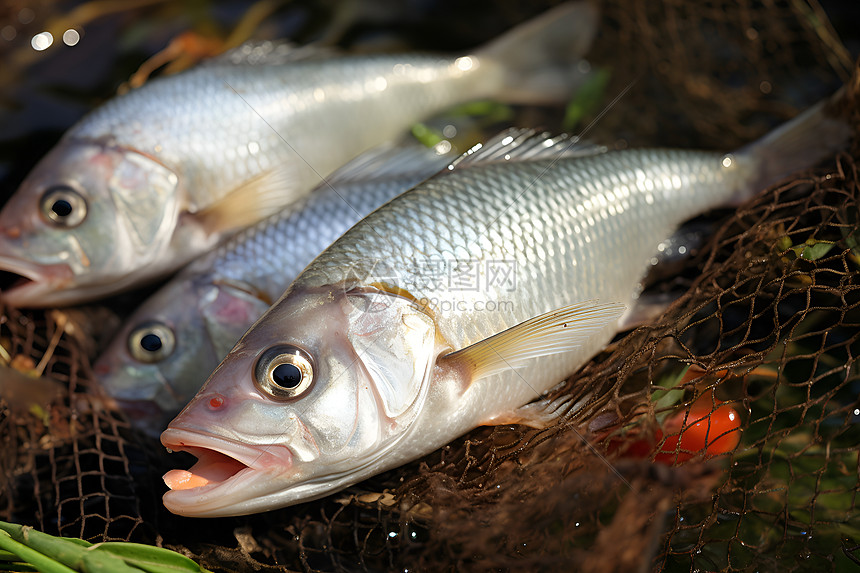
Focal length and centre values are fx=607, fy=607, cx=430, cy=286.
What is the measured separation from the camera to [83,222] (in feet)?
9.55

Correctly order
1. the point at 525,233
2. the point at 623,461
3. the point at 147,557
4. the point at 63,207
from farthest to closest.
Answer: the point at 63,207
the point at 525,233
the point at 147,557
the point at 623,461

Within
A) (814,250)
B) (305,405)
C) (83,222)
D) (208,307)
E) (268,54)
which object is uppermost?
(268,54)

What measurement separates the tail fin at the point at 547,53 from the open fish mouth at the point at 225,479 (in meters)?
2.96

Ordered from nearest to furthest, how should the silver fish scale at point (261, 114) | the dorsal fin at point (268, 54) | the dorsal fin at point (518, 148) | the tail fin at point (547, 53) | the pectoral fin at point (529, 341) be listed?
the pectoral fin at point (529, 341) → the dorsal fin at point (518, 148) → the silver fish scale at point (261, 114) → the dorsal fin at point (268, 54) → the tail fin at point (547, 53)

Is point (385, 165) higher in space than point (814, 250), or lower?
higher

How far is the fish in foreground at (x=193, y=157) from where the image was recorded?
2914mm

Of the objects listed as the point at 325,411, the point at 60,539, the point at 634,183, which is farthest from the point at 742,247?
the point at 60,539

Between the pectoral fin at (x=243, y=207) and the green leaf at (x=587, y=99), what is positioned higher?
the pectoral fin at (x=243, y=207)

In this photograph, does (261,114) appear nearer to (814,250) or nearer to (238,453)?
(238,453)

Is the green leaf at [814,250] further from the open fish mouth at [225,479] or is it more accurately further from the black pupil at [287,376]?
the open fish mouth at [225,479]

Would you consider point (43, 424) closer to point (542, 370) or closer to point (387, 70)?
point (542, 370)

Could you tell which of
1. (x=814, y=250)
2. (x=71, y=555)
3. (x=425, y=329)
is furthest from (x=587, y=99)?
(x=71, y=555)

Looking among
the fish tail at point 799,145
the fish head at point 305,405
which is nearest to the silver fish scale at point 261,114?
the fish head at point 305,405

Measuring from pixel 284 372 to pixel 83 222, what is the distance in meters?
1.69
